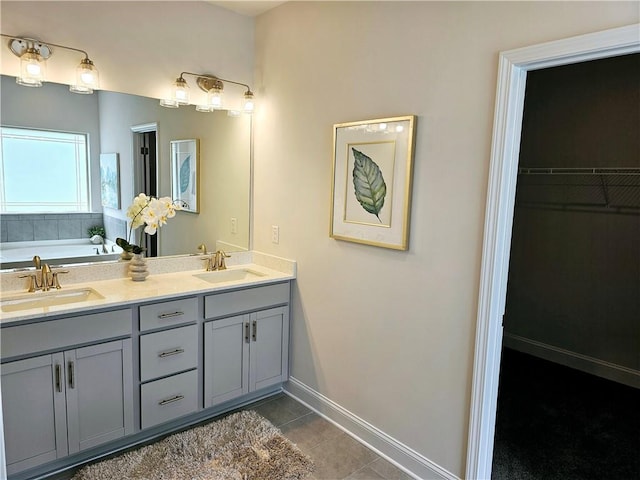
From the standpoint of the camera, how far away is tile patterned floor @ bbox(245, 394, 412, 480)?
220cm

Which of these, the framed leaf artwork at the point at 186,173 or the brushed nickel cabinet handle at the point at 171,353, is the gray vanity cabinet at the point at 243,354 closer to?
the brushed nickel cabinet handle at the point at 171,353

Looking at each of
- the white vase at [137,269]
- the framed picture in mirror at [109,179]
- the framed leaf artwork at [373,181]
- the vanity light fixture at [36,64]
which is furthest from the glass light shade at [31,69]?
the framed leaf artwork at [373,181]

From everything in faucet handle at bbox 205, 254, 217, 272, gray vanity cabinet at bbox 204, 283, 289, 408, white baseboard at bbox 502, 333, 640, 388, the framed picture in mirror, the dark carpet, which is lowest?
the dark carpet

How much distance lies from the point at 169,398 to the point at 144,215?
1.12 metres

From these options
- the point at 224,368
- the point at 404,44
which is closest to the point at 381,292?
the point at 224,368

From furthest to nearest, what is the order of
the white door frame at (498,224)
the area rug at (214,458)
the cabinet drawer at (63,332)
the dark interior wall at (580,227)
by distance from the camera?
1. the dark interior wall at (580,227)
2. the area rug at (214,458)
3. the cabinet drawer at (63,332)
4. the white door frame at (498,224)

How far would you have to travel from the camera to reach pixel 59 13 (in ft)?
7.36

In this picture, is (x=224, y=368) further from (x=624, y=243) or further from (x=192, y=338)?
(x=624, y=243)

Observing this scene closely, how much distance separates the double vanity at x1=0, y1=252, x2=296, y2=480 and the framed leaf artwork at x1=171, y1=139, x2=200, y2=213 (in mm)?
403

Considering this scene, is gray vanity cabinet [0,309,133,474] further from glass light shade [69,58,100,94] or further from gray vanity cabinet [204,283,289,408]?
glass light shade [69,58,100,94]

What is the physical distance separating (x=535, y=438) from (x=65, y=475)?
2.62 m

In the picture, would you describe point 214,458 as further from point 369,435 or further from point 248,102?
point 248,102

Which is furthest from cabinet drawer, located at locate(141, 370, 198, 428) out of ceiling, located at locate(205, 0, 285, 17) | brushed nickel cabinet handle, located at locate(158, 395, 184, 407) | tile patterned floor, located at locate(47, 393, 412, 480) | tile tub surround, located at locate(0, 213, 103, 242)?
ceiling, located at locate(205, 0, 285, 17)

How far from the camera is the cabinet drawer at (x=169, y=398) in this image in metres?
2.31
